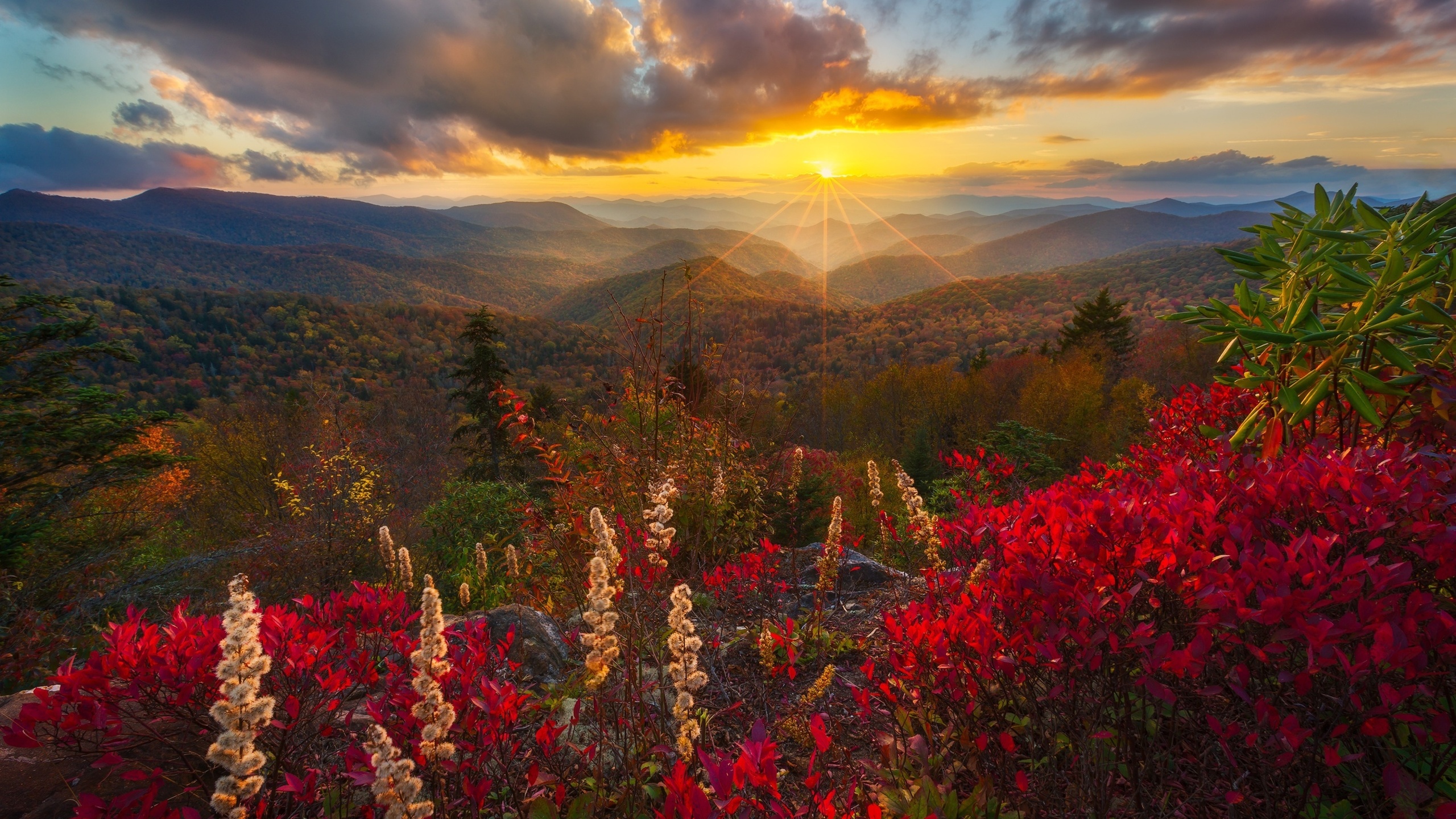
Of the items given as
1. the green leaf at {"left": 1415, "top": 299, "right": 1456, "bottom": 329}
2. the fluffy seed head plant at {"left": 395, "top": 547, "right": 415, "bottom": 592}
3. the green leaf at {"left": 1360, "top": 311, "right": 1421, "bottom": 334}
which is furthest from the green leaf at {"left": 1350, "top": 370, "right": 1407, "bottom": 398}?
the fluffy seed head plant at {"left": 395, "top": 547, "right": 415, "bottom": 592}

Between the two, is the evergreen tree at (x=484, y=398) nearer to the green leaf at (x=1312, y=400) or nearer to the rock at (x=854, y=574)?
the rock at (x=854, y=574)

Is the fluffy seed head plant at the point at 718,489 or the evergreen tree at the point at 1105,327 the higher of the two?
the fluffy seed head plant at the point at 718,489

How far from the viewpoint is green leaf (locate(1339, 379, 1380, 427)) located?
2404mm

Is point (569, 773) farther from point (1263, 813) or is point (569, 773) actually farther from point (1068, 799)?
point (1263, 813)

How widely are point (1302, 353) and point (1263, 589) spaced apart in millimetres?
1888

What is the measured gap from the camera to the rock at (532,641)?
390 cm

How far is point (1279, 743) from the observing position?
75.1 inches

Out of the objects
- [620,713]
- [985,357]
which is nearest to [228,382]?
[985,357]

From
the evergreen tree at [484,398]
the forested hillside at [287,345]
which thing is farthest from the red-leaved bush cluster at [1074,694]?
the forested hillside at [287,345]

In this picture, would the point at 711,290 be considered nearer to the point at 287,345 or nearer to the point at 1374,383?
the point at 287,345

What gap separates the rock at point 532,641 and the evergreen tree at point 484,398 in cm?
1711

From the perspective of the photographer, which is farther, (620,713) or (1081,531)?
(620,713)

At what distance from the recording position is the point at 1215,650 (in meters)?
1.99

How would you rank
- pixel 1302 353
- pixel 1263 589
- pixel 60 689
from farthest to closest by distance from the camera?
pixel 1302 353 → pixel 60 689 → pixel 1263 589
